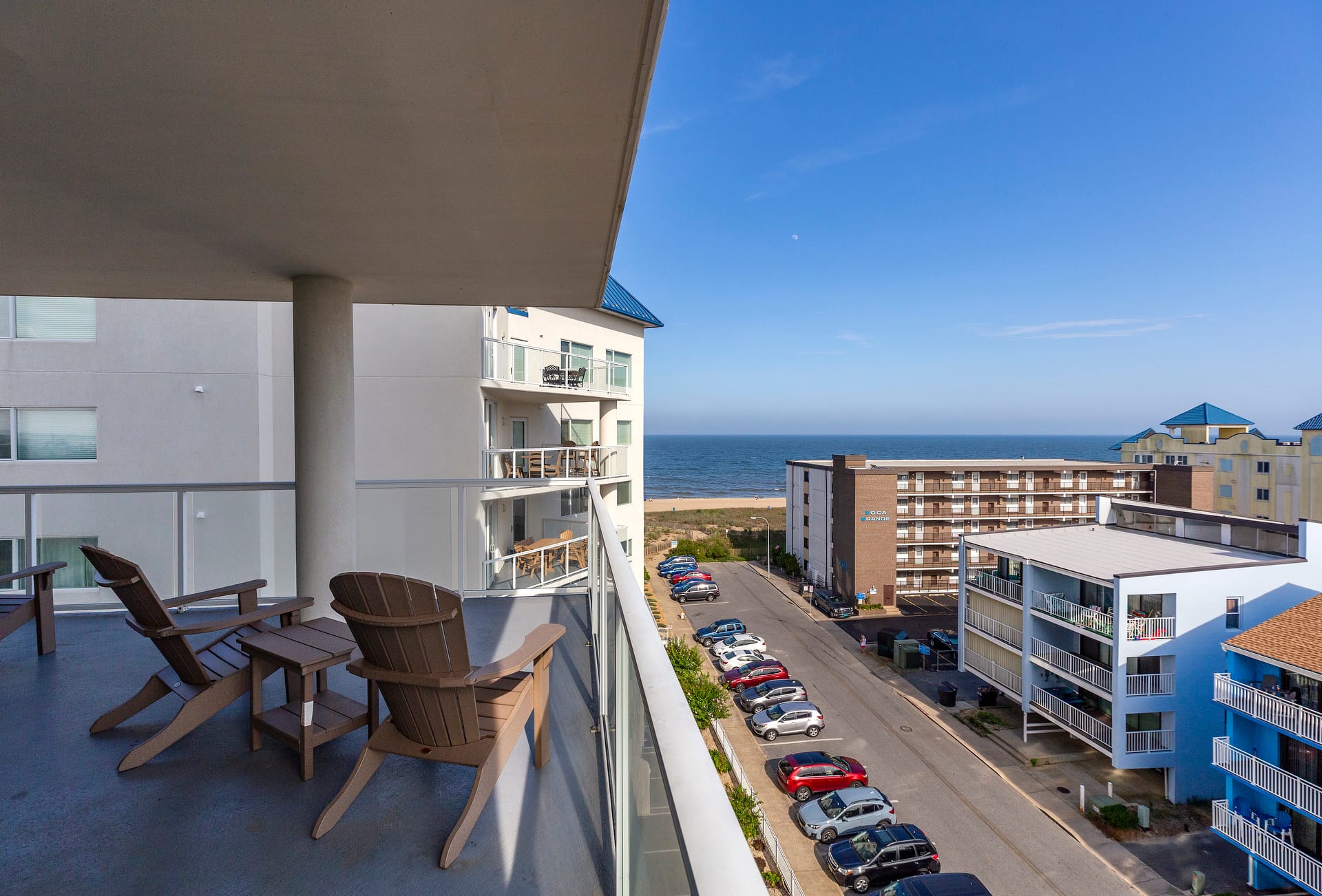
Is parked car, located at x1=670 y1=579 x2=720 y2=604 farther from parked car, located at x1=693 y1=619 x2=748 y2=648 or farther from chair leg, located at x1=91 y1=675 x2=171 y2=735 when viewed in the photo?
chair leg, located at x1=91 y1=675 x2=171 y2=735

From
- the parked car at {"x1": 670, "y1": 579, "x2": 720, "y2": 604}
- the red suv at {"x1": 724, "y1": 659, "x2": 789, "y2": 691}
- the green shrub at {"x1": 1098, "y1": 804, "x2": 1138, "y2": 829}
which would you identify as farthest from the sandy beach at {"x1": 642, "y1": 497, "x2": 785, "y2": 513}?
the green shrub at {"x1": 1098, "y1": 804, "x2": 1138, "y2": 829}

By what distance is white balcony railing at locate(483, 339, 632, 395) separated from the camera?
1328cm

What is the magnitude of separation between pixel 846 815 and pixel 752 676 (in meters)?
6.92

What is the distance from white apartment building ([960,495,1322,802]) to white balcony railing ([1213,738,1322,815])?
1738 mm

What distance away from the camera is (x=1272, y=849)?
37.4 feet

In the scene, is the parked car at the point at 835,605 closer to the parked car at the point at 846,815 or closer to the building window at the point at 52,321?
the parked car at the point at 846,815

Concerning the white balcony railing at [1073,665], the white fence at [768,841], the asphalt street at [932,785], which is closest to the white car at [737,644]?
the asphalt street at [932,785]

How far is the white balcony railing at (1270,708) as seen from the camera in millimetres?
11117

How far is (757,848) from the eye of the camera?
38.1ft

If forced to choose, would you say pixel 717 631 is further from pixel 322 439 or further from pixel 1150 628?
pixel 322 439

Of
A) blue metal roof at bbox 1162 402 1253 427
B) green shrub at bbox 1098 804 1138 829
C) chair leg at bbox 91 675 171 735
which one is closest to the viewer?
chair leg at bbox 91 675 171 735

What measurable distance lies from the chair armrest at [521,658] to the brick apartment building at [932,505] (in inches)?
1105

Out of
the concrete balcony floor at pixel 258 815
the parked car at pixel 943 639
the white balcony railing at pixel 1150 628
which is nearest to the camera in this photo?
the concrete balcony floor at pixel 258 815

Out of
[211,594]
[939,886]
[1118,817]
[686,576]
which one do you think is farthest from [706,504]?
[211,594]
